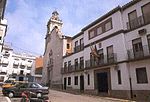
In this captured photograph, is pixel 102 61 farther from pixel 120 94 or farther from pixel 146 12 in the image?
pixel 146 12

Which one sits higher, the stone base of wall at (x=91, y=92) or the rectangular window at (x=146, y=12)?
the rectangular window at (x=146, y=12)

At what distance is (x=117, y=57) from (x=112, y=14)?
20.1ft

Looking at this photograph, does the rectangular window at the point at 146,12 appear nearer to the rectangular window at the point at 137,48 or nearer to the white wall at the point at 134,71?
the rectangular window at the point at 137,48

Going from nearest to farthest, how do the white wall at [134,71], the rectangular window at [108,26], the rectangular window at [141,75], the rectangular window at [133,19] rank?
the white wall at [134,71] → the rectangular window at [141,75] → the rectangular window at [133,19] → the rectangular window at [108,26]

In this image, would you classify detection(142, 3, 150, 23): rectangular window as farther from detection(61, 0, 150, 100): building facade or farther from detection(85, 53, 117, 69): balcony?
detection(85, 53, 117, 69): balcony

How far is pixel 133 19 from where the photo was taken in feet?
66.1

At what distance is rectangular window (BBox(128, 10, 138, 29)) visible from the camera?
19.7 meters

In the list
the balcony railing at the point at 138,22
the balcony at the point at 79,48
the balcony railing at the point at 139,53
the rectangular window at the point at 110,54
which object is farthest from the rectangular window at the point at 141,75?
the balcony at the point at 79,48

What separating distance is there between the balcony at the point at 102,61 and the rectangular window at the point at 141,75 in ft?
11.0

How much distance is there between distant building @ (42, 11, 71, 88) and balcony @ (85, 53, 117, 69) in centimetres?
1089

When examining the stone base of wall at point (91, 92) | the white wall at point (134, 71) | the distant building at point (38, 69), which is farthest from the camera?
the distant building at point (38, 69)

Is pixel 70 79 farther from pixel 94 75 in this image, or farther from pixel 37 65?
pixel 37 65

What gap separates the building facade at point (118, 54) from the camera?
59.4ft


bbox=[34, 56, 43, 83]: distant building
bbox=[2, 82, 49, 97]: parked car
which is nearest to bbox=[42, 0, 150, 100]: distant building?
bbox=[2, 82, 49, 97]: parked car
